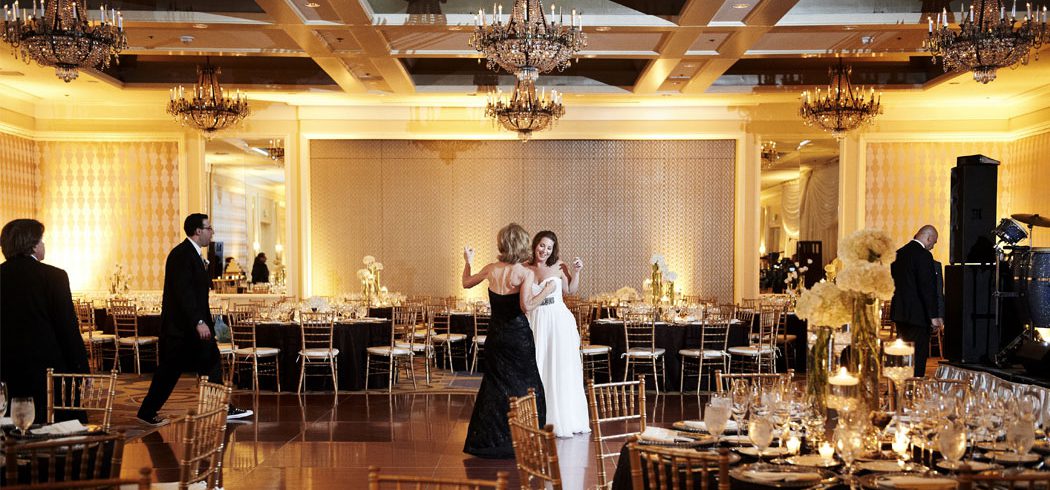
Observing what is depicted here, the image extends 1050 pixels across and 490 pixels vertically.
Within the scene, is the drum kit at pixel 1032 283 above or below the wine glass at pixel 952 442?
above

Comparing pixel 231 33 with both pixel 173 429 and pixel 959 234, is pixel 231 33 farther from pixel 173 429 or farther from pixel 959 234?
pixel 959 234

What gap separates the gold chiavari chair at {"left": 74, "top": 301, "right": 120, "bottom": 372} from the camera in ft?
37.8

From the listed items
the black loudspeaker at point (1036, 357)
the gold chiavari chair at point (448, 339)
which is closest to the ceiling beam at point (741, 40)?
the black loudspeaker at point (1036, 357)

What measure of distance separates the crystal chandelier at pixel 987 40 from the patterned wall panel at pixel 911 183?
7136mm

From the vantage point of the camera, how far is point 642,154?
1493 centimetres

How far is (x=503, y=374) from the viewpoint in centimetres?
659

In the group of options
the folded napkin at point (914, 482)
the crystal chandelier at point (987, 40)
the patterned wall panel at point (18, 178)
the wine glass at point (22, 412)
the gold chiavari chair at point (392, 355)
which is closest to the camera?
the folded napkin at point (914, 482)

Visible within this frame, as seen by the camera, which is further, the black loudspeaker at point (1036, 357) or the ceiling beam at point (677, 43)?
the ceiling beam at point (677, 43)

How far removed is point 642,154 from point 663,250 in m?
1.60

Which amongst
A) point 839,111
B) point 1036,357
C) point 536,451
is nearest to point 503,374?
point 536,451

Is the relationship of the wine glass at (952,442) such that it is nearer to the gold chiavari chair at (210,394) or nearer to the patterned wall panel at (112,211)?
the gold chiavari chair at (210,394)

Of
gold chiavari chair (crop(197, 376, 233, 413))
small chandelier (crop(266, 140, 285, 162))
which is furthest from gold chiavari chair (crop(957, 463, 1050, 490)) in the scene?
small chandelier (crop(266, 140, 285, 162))

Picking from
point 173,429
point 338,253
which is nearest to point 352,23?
point 173,429

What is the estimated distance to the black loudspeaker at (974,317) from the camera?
8742mm
